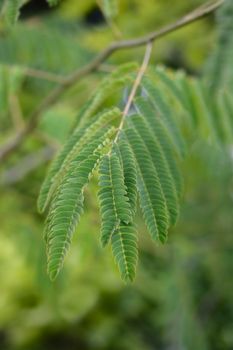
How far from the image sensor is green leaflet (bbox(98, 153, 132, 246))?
0.74 metres

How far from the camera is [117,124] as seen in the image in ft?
3.19

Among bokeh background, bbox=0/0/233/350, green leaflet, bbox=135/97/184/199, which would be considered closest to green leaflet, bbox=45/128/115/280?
green leaflet, bbox=135/97/184/199

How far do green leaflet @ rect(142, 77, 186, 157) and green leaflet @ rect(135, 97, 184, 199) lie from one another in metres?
0.06

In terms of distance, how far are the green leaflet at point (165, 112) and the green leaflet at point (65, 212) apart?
39 centimetres

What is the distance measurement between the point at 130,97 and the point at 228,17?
46cm

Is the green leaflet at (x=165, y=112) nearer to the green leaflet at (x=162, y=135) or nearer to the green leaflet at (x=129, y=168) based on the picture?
the green leaflet at (x=162, y=135)

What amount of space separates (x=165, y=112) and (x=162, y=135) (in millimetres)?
142

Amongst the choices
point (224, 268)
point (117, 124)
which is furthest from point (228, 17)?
point (224, 268)

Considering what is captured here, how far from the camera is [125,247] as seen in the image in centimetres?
74

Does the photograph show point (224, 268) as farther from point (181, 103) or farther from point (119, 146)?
point (119, 146)

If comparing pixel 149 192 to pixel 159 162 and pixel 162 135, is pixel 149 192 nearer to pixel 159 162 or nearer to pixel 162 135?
pixel 159 162

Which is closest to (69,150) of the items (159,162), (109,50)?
(159,162)

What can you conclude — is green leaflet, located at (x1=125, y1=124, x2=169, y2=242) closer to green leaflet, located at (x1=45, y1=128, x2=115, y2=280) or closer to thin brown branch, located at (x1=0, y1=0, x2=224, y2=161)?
green leaflet, located at (x1=45, y1=128, x2=115, y2=280)

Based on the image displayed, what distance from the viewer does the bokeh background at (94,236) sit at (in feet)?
7.13
